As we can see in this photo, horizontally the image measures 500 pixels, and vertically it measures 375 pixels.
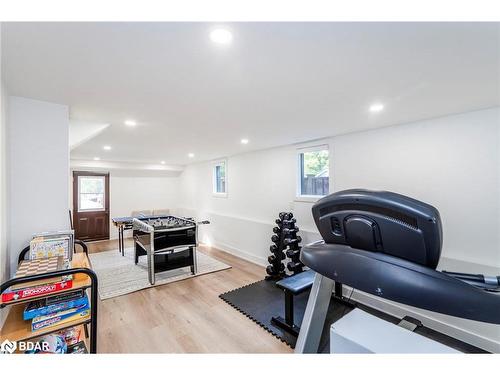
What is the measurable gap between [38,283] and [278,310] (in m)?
2.33

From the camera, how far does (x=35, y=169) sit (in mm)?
1919

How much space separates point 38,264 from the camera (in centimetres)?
162

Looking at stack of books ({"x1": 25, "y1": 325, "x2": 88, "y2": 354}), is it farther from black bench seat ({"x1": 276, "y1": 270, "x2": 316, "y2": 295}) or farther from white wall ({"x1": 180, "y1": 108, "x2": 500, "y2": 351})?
white wall ({"x1": 180, "y1": 108, "x2": 500, "y2": 351})

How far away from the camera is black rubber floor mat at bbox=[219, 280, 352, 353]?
2.36 meters

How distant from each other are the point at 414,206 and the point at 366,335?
2.98 ft

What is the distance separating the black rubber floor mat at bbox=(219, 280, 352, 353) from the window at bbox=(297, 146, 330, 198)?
1531 mm

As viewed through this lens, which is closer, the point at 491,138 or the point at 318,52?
the point at 318,52

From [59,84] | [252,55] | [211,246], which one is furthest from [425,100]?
[211,246]

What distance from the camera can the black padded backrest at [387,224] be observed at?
30.4 inches

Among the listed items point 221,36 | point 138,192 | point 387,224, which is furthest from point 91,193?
point 387,224

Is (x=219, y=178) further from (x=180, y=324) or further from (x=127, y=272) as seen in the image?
(x=180, y=324)

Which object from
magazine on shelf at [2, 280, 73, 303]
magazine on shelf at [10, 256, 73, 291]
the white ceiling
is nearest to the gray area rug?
magazine on shelf at [10, 256, 73, 291]

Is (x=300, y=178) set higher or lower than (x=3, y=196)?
higher
